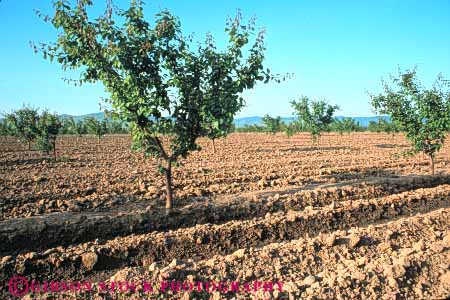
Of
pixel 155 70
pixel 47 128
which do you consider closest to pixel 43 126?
pixel 47 128

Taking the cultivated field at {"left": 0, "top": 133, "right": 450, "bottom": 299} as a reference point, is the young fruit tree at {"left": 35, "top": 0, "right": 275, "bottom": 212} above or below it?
above

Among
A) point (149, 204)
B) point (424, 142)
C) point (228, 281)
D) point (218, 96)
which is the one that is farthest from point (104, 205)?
point (424, 142)

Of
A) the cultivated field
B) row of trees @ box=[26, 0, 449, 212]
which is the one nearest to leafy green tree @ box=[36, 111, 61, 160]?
the cultivated field

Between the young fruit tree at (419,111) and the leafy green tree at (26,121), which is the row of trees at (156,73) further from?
the leafy green tree at (26,121)

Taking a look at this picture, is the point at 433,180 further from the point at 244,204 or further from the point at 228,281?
the point at 228,281

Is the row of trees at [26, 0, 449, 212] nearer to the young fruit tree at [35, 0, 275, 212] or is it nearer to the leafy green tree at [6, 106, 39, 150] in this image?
the young fruit tree at [35, 0, 275, 212]

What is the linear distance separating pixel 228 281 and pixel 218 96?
4748 millimetres

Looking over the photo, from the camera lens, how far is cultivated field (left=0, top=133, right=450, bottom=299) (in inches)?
213

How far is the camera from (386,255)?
20.8ft

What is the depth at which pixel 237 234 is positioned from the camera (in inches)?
317

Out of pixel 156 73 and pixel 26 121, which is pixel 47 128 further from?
pixel 156 73

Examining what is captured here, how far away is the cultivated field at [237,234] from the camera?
542cm

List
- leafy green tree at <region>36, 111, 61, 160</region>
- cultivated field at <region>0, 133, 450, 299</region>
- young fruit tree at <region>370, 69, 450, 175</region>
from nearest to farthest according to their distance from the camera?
cultivated field at <region>0, 133, 450, 299</region>, young fruit tree at <region>370, 69, 450, 175</region>, leafy green tree at <region>36, 111, 61, 160</region>

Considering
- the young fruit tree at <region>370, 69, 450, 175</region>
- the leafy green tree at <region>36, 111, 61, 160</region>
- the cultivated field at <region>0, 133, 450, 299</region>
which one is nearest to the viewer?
the cultivated field at <region>0, 133, 450, 299</region>
